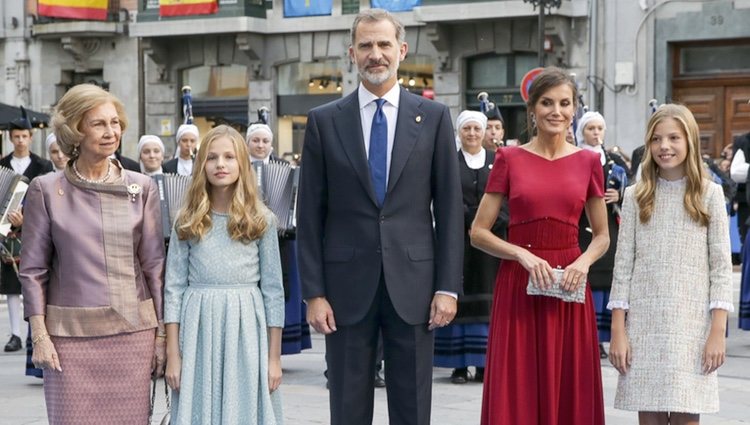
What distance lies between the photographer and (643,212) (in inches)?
261

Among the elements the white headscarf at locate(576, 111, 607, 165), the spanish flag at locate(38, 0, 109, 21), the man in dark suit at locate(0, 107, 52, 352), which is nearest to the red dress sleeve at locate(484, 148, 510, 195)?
the white headscarf at locate(576, 111, 607, 165)

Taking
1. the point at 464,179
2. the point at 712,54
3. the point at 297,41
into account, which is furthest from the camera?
the point at 297,41

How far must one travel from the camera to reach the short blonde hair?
634cm

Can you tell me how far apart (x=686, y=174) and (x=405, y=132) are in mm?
1283

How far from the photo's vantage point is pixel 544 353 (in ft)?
21.6

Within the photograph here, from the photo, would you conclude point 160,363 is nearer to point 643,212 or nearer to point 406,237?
point 406,237

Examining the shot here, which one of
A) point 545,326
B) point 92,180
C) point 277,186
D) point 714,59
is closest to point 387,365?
point 545,326

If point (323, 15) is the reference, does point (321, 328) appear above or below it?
below

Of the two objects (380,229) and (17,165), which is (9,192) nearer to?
(17,165)

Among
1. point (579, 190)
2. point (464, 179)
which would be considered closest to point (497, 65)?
point (464, 179)

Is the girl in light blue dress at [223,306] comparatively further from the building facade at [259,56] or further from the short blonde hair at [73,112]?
the building facade at [259,56]

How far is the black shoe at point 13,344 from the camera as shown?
13.7m

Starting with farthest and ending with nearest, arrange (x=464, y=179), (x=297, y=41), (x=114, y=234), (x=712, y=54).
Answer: (x=297, y=41)
(x=712, y=54)
(x=464, y=179)
(x=114, y=234)

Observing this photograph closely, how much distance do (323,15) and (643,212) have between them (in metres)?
26.2
